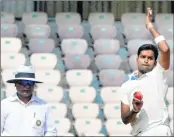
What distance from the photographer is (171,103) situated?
9984 mm

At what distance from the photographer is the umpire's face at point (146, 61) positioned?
4676 millimetres

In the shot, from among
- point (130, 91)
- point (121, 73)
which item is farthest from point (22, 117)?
point (121, 73)

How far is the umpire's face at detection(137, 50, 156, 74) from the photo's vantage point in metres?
4.68

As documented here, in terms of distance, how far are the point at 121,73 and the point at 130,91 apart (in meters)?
5.35

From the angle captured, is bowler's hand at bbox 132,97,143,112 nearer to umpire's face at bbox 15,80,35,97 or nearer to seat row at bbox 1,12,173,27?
umpire's face at bbox 15,80,35,97

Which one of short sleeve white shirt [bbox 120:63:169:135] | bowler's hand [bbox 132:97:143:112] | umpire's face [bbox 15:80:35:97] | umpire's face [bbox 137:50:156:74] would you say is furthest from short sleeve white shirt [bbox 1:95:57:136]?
bowler's hand [bbox 132:97:143:112]

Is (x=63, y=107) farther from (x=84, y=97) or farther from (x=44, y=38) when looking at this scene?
(x=44, y=38)

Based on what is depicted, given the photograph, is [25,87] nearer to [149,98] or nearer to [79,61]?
[149,98]

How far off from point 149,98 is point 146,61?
0.22 metres

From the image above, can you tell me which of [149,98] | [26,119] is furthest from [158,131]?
[26,119]

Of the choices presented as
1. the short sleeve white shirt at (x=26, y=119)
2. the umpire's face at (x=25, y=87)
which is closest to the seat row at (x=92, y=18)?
the short sleeve white shirt at (x=26, y=119)

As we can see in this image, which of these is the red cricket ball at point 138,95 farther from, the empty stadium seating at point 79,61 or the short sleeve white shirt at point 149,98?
the empty stadium seating at point 79,61

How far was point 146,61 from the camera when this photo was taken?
4.67m

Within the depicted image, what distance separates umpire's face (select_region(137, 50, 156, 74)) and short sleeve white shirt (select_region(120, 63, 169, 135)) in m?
0.03
